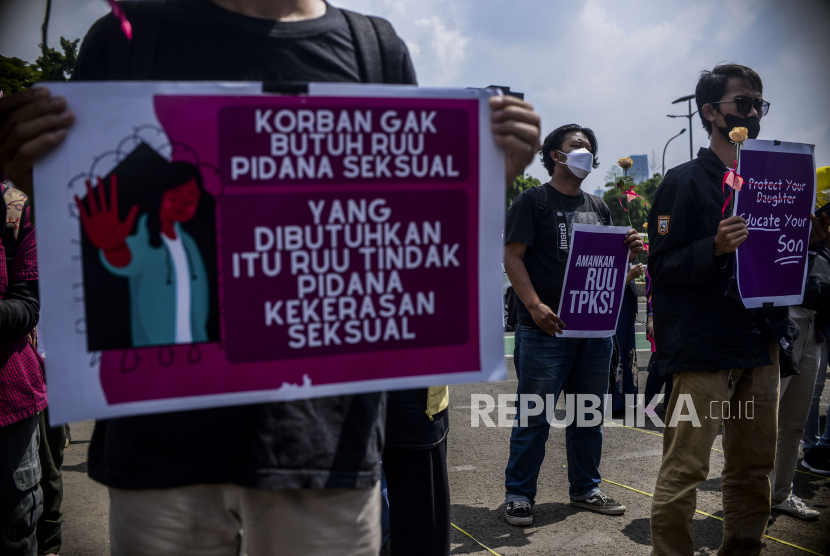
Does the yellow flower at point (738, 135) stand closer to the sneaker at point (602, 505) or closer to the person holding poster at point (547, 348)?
the person holding poster at point (547, 348)

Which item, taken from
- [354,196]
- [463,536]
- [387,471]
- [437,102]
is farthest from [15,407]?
[463,536]

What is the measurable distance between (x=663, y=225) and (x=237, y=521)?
2192 millimetres

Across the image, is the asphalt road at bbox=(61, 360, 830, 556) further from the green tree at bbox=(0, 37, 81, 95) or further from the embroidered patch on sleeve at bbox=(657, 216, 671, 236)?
the green tree at bbox=(0, 37, 81, 95)

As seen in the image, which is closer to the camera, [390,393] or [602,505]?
[390,393]

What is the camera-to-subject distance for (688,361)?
8.78ft

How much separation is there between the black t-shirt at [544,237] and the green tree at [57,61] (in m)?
2.54

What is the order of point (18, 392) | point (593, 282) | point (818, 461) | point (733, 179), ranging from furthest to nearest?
point (818, 461), point (593, 282), point (733, 179), point (18, 392)

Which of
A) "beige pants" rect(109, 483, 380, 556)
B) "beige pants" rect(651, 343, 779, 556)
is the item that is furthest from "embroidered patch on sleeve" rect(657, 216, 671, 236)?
"beige pants" rect(109, 483, 380, 556)

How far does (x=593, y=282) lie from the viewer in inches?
142

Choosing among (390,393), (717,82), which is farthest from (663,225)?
(390,393)

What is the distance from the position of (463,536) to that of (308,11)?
9.08 ft

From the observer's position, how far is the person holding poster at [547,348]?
3625 mm

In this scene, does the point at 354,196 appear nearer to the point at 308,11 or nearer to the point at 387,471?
the point at 308,11

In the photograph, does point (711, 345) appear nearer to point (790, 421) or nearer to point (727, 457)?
point (727, 457)
